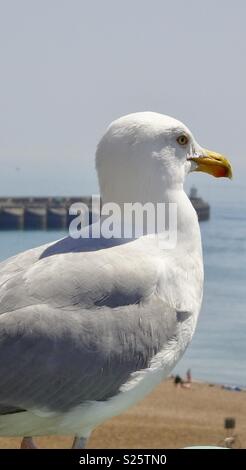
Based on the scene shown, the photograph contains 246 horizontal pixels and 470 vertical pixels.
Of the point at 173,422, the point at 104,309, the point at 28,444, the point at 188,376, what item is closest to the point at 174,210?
the point at 104,309

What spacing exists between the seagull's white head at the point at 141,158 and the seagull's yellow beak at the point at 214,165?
20 cm

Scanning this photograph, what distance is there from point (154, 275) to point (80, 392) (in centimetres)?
50

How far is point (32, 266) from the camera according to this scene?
376cm

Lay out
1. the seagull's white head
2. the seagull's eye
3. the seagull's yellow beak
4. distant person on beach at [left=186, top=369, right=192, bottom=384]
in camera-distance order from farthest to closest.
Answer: distant person on beach at [left=186, top=369, right=192, bottom=384] → the seagull's yellow beak → the seagull's eye → the seagull's white head

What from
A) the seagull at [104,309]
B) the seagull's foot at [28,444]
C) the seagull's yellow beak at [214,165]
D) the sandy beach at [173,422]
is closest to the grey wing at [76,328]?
the seagull at [104,309]

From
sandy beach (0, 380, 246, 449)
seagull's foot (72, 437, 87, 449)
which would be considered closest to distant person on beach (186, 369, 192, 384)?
sandy beach (0, 380, 246, 449)

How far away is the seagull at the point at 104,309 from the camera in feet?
11.9

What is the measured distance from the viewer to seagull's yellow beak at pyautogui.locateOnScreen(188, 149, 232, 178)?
4312mm

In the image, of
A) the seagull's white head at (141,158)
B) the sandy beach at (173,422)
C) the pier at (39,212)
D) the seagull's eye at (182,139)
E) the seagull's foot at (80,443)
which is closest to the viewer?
the seagull's foot at (80,443)

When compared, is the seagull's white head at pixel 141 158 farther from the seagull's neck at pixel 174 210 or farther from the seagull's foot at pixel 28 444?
the seagull's foot at pixel 28 444

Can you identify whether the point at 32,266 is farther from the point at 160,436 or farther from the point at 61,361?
the point at 160,436

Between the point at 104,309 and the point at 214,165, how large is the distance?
95 cm

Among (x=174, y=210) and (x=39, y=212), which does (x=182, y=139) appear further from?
(x=39, y=212)

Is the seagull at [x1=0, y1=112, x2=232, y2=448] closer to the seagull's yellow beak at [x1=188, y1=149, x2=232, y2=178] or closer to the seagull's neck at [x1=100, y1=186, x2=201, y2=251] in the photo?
the seagull's neck at [x1=100, y1=186, x2=201, y2=251]
